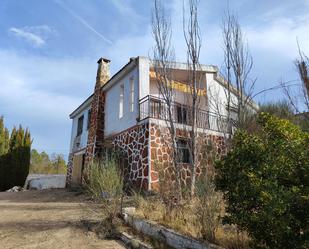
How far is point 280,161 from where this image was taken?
3205mm

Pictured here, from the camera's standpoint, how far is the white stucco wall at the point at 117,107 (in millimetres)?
12133

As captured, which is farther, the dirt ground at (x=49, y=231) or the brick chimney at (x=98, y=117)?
the brick chimney at (x=98, y=117)

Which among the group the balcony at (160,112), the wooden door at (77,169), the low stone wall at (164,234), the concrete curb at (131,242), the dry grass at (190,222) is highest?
the balcony at (160,112)

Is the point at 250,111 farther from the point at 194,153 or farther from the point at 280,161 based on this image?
the point at 280,161

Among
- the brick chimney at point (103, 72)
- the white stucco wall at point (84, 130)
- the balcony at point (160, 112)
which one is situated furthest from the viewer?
the white stucco wall at point (84, 130)

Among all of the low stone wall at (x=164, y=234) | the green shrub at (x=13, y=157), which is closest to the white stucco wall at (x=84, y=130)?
the green shrub at (x=13, y=157)

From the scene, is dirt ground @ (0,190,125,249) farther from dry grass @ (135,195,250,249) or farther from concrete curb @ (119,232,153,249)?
dry grass @ (135,195,250,249)

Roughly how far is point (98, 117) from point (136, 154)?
4414mm

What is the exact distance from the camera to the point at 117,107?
13.7m

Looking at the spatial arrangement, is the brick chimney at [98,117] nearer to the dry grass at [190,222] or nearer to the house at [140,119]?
the house at [140,119]

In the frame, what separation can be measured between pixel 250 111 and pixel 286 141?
7840 millimetres

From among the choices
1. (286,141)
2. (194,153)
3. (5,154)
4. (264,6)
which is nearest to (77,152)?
(5,154)

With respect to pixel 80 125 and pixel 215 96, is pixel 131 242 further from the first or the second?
pixel 80 125

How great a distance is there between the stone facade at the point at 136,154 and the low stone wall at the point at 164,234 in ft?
14.7
